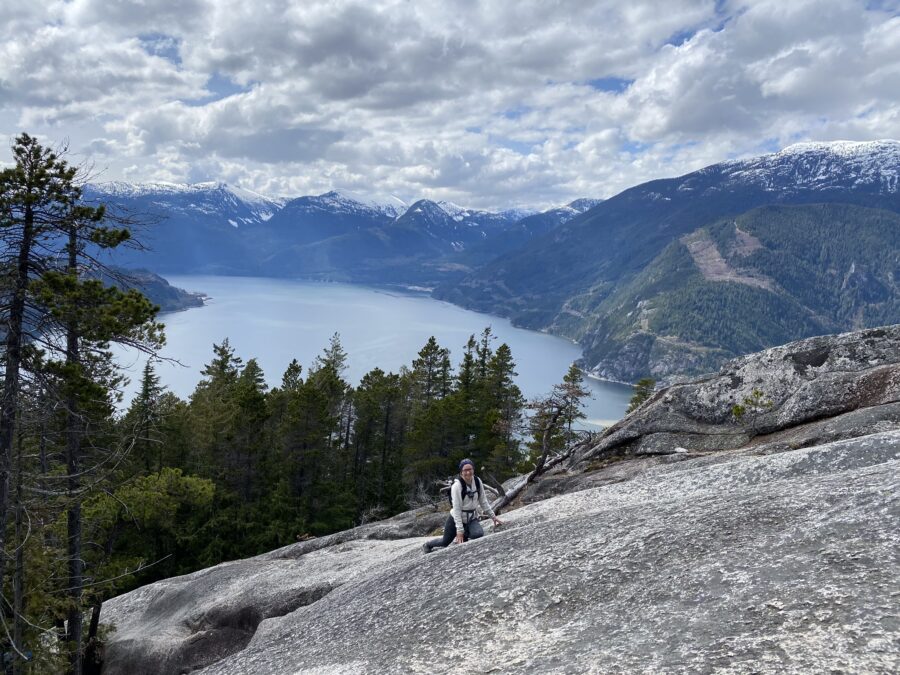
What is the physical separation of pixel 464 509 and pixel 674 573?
225 inches

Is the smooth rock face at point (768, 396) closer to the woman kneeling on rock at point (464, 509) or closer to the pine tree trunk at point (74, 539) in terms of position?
the woman kneeling on rock at point (464, 509)

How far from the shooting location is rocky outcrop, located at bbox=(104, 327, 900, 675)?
607cm

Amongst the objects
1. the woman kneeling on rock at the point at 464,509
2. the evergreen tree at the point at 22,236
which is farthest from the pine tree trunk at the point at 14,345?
the woman kneeling on rock at the point at 464,509

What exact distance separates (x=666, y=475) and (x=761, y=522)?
6027 mm

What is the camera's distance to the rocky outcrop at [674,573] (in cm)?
607

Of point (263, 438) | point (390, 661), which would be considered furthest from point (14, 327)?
point (263, 438)

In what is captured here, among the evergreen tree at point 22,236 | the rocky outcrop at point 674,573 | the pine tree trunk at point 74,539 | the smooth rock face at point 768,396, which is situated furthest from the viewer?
the pine tree trunk at point 74,539

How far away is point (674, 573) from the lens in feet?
25.3

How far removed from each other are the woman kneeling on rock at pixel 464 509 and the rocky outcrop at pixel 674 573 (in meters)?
0.83

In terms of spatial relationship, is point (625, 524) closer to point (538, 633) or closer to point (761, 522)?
point (761, 522)

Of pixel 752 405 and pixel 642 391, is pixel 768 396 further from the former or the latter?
pixel 642 391

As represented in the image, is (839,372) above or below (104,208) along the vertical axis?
below

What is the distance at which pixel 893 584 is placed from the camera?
5.91 metres

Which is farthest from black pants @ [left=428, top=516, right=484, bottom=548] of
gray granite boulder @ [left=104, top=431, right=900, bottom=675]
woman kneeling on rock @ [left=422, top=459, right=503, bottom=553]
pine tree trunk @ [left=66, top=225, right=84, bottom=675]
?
pine tree trunk @ [left=66, top=225, right=84, bottom=675]
